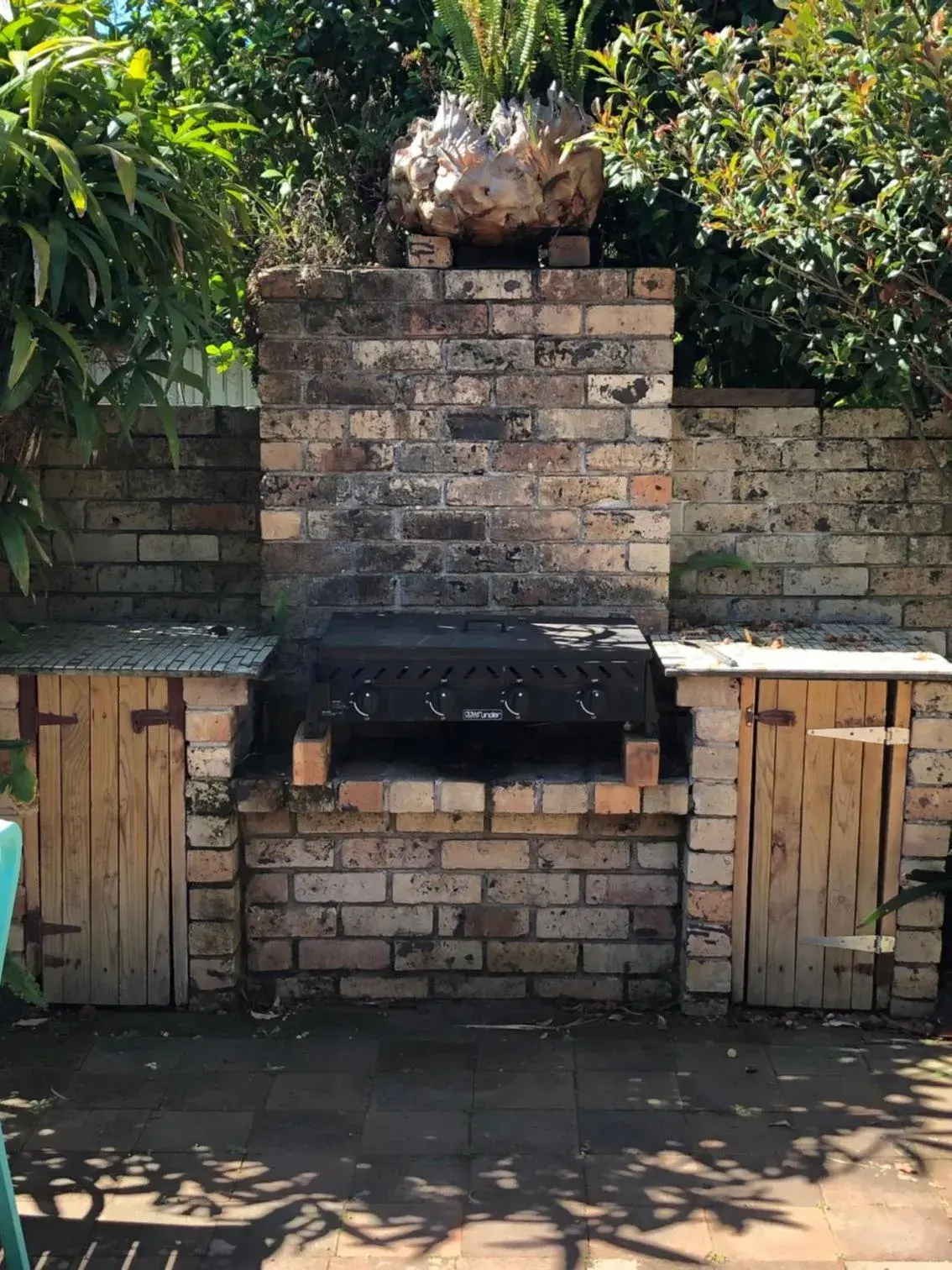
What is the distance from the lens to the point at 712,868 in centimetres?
419

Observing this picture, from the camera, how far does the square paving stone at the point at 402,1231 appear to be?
3002 millimetres

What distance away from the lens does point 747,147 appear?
417 cm

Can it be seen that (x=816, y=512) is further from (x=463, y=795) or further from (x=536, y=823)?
(x=463, y=795)

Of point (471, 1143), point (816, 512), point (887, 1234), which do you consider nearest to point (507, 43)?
point (816, 512)

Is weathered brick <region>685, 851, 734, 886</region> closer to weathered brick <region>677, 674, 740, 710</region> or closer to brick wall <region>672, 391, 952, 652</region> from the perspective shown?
weathered brick <region>677, 674, 740, 710</region>

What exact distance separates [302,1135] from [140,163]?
9.31 ft

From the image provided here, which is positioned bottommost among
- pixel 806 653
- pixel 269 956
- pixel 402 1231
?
pixel 402 1231

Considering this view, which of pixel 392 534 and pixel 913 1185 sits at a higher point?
pixel 392 534

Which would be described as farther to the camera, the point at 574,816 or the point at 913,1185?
the point at 574,816

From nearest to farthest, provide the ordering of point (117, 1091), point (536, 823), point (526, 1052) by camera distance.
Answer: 1. point (117, 1091)
2. point (526, 1052)
3. point (536, 823)

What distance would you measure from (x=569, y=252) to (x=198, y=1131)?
3.02m

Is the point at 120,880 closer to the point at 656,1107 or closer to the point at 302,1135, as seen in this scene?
the point at 302,1135

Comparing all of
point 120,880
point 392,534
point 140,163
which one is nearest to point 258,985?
point 120,880

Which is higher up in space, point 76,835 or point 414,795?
point 414,795
